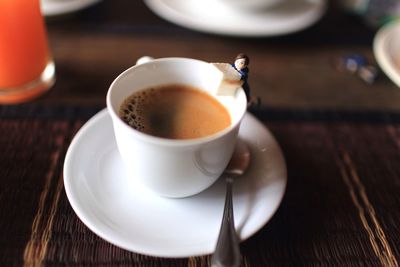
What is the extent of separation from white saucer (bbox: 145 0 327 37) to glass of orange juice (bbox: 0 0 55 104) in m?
0.38

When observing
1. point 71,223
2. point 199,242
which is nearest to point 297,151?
point 199,242

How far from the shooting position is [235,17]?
47.3 inches

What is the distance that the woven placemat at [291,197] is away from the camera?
656 mm

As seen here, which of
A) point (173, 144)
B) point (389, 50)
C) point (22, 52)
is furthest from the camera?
point (389, 50)

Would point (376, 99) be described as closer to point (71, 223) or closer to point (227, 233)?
point (227, 233)

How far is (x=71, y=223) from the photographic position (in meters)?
0.69

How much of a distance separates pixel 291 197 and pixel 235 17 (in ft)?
2.01

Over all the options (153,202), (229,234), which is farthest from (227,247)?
(153,202)

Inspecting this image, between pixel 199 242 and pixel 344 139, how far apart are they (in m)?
0.46

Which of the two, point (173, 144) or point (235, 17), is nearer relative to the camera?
point (173, 144)

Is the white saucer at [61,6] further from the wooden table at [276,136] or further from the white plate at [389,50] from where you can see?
the white plate at [389,50]

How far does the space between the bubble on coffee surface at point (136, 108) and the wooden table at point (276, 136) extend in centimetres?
17

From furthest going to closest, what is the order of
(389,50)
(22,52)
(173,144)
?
(389,50), (22,52), (173,144)

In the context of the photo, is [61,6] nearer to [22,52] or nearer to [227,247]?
[22,52]
